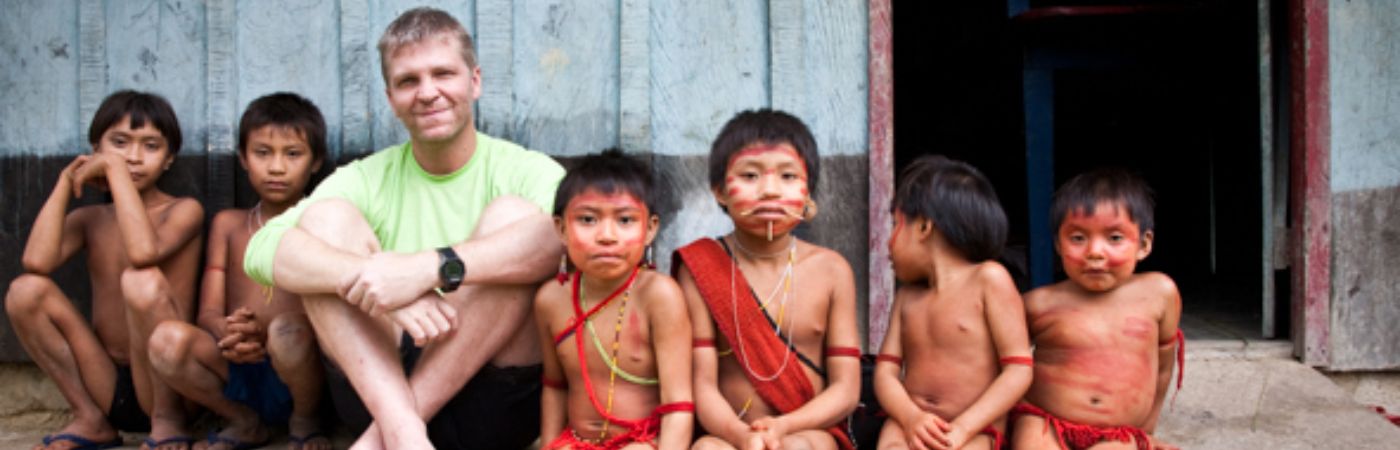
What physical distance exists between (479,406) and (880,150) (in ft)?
4.97

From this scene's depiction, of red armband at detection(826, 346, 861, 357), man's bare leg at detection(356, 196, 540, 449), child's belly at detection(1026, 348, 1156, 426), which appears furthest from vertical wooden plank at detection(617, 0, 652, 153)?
child's belly at detection(1026, 348, 1156, 426)

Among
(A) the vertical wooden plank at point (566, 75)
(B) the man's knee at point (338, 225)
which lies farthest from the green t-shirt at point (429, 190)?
(A) the vertical wooden plank at point (566, 75)

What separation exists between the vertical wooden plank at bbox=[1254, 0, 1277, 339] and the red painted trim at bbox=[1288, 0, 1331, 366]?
9cm

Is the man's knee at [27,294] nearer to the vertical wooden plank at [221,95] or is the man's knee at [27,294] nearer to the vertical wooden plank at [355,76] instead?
the vertical wooden plank at [221,95]

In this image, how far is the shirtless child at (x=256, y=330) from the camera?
119 inches

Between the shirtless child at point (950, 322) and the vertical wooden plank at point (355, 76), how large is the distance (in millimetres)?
1818

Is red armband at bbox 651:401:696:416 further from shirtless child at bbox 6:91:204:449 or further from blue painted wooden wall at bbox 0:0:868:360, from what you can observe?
shirtless child at bbox 6:91:204:449

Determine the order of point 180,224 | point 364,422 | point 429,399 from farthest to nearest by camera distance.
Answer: point 180,224 < point 364,422 < point 429,399

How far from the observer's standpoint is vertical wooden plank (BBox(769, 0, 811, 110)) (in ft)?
11.6

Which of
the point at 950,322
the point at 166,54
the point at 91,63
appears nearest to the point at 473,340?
the point at 950,322

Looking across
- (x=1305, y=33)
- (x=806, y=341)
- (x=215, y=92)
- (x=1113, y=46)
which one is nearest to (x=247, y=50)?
(x=215, y=92)

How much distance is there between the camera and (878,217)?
140 inches

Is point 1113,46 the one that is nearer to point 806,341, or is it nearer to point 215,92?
point 806,341

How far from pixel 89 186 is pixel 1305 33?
4070 millimetres
